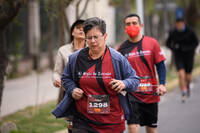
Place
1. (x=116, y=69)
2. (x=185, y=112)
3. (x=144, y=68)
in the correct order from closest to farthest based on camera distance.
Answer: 1. (x=116, y=69)
2. (x=144, y=68)
3. (x=185, y=112)

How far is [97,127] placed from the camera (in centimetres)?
389

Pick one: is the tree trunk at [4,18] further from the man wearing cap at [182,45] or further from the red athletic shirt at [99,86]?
the man wearing cap at [182,45]

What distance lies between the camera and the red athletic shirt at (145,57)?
544 centimetres

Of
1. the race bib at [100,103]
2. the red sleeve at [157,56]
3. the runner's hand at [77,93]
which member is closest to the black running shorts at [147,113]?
the red sleeve at [157,56]

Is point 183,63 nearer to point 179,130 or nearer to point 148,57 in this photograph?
point 179,130

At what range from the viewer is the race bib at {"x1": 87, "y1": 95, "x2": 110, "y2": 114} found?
3844 mm

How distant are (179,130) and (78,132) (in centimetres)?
357

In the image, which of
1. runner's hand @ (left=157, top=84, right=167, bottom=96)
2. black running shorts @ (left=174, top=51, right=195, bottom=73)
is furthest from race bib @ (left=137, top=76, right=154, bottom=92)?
black running shorts @ (left=174, top=51, right=195, bottom=73)

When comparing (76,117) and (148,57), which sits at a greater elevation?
(148,57)

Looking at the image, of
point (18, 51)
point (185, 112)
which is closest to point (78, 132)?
point (185, 112)

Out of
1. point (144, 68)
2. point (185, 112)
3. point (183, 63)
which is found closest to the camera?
point (144, 68)

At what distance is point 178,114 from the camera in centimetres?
859

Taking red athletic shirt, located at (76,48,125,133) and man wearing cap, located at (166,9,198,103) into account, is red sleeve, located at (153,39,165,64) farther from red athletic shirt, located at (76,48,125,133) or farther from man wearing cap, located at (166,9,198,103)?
man wearing cap, located at (166,9,198,103)

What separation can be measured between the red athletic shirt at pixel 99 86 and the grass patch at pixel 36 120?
278cm
